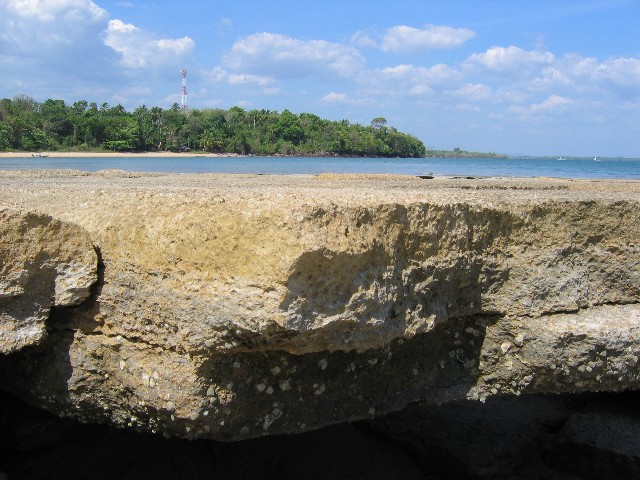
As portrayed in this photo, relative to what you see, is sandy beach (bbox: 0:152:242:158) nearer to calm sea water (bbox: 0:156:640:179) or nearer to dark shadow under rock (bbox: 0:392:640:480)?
calm sea water (bbox: 0:156:640:179)

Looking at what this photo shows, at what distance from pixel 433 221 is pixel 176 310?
94 centimetres

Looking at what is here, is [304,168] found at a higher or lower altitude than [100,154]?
lower

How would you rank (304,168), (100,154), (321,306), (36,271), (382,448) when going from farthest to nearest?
(100,154) < (304,168) < (382,448) < (36,271) < (321,306)

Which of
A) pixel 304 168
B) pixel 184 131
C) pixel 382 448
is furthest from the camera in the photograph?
pixel 184 131

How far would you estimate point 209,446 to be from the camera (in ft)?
10.1

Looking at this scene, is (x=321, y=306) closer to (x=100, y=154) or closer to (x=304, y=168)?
(x=304, y=168)

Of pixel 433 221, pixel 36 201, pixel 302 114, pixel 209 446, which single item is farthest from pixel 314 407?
pixel 302 114

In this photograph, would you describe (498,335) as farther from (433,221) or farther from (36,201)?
(36,201)

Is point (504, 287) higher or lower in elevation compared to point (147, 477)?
higher

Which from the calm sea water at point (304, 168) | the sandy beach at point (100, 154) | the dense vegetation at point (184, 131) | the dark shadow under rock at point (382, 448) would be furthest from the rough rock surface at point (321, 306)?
the dense vegetation at point (184, 131)

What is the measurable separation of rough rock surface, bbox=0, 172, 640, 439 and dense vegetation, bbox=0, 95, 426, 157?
6195 centimetres

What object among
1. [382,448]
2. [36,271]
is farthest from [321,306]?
[382,448]

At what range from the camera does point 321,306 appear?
1.90m

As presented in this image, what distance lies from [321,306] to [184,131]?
76.0 m
